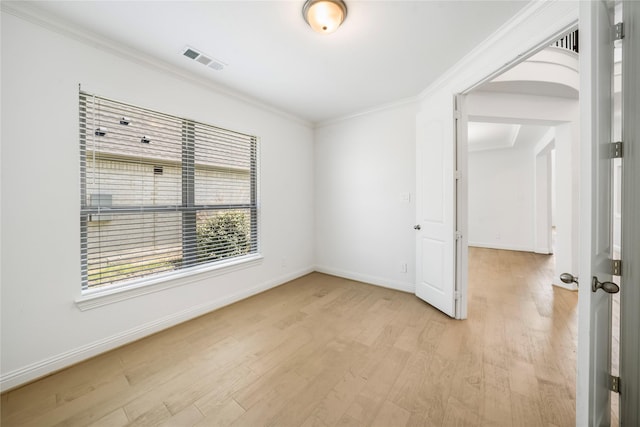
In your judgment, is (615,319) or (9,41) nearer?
(9,41)

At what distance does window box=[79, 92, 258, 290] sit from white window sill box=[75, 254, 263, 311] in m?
0.07

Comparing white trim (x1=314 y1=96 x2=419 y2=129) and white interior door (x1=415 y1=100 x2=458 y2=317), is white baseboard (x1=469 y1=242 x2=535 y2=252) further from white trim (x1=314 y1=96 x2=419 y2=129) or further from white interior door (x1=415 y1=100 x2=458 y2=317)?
white trim (x1=314 y1=96 x2=419 y2=129)

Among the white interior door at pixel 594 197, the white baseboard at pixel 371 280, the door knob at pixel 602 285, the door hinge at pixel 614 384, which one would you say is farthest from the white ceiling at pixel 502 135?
the door hinge at pixel 614 384

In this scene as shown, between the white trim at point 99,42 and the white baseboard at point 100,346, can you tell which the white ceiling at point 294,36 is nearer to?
the white trim at point 99,42

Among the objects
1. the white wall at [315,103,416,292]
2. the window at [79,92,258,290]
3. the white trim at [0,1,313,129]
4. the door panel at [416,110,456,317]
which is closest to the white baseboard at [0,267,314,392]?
the window at [79,92,258,290]

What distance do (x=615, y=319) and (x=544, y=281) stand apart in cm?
149

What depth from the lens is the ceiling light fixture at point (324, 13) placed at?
1.60 metres

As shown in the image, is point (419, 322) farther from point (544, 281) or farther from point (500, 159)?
point (500, 159)

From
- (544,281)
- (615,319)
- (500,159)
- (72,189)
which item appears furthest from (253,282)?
(500,159)

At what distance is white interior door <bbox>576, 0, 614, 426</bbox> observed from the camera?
101 centimetres

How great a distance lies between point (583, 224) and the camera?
1.04 m

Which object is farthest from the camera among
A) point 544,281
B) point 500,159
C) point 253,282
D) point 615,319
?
point 500,159

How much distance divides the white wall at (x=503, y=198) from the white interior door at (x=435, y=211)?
4.82 m

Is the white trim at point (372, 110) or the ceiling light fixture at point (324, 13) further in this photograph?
the white trim at point (372, 110)
